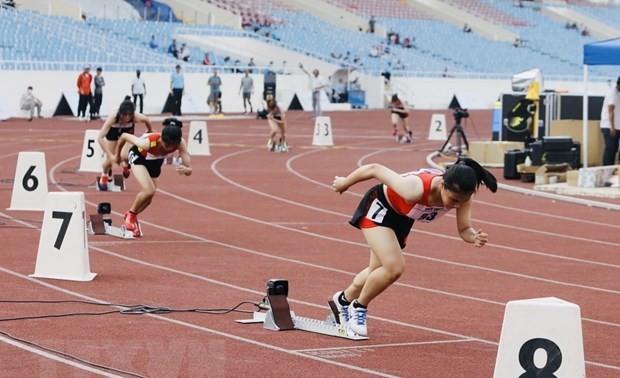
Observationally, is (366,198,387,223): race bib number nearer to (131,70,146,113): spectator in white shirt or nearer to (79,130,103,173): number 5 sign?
(79,130,103,173): number 5 sign

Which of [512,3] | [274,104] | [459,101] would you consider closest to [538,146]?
[274,104]

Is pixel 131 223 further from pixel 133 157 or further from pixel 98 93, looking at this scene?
pixel 98 93

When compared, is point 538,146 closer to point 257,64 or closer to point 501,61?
point 257,64

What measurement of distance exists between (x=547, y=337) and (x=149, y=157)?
31.1ft

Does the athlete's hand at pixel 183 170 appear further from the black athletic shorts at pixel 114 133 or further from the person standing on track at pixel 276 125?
the person standing on track at pixel 276 125

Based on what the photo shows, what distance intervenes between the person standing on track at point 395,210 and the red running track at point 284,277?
13.2 inches

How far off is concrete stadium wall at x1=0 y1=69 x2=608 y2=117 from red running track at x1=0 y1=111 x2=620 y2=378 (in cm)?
2025

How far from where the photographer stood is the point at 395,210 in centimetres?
928

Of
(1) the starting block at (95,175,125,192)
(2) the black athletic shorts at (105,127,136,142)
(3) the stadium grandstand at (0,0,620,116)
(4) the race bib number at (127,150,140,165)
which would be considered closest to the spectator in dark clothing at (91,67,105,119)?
(3) the stadium grandstand at (0,0,620,116)

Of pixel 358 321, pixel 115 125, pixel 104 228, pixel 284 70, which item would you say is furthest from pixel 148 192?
pixel 284 70

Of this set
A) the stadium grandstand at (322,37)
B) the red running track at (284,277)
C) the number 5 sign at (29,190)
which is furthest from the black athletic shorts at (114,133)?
the stadium grandstand at (322,37)

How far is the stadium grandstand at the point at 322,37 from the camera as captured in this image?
49375 millimetres

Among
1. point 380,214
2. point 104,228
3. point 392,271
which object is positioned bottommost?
point 104,228

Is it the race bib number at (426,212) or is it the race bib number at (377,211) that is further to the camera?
the race bib number at (377,211)
